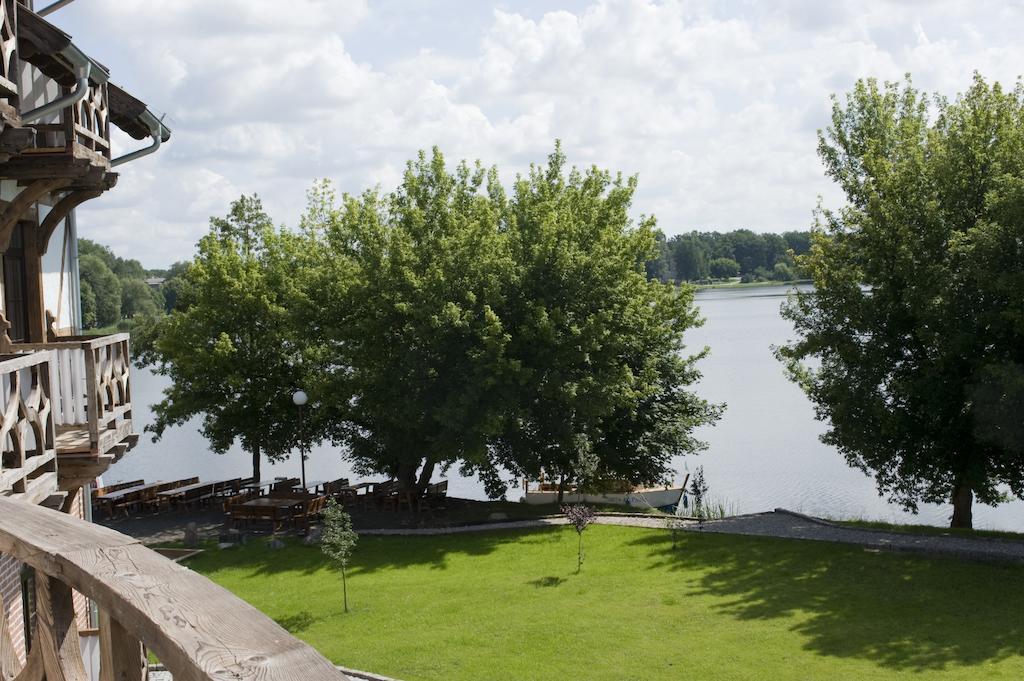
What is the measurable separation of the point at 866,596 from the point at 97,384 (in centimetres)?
1627

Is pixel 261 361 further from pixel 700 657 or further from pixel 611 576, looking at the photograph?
pixel 700 657

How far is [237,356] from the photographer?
110 feet

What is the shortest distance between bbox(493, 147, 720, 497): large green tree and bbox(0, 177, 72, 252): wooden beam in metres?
17.3

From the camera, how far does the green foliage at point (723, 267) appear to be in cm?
16862

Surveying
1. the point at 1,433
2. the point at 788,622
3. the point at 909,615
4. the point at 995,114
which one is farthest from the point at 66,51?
the point at 995,114

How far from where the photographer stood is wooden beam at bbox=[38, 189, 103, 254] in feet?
39.9

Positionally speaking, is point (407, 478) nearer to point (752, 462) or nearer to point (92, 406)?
point (752, 462)

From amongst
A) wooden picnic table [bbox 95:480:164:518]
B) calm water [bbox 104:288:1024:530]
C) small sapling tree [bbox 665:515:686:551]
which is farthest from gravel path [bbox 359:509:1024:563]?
wooden picnic table [bbox 95:480:164:518]

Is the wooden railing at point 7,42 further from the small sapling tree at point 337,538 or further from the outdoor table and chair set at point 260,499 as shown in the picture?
the outdoor table and chair set at point 260,499

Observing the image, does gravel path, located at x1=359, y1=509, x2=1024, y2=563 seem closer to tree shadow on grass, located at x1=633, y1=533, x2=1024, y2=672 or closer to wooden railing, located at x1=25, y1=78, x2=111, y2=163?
tree shadow on grass, located at x1=633, y1=533, x2=1024, y2=672

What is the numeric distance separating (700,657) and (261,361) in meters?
21.4

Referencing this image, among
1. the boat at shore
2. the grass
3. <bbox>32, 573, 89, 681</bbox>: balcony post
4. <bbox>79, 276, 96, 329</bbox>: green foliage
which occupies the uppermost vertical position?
<bbox>79, 276, 96, 329</bbox>: green foliage

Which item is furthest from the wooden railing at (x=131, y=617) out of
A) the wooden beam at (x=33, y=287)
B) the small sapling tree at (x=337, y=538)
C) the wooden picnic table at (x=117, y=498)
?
the wooden picnic table at (x=117, y=498)

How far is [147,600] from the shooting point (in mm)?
2041
